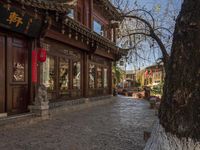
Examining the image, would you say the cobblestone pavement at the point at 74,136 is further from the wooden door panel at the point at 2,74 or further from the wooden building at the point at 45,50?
the wooden building at the point at 45,50

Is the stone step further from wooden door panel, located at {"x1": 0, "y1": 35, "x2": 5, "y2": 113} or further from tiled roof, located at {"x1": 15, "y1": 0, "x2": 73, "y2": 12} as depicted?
tiled roof, located at {"x1": 15, "y1": 0, "x2": 73, "y2": 12}

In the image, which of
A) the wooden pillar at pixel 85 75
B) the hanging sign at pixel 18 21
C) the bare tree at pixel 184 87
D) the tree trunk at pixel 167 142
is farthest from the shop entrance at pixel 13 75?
the bare tree at pixel 184 87

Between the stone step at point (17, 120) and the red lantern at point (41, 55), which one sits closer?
the stone step at point (17, 120)

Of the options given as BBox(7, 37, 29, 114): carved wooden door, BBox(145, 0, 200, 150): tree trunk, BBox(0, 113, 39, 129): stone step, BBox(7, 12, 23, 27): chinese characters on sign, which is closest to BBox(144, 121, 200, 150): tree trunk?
BBox(145, 0, 200, 150): tree trunk

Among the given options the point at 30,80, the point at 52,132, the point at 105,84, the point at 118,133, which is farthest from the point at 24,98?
the point at 105,84

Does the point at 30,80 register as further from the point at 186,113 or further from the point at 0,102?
the point at 186,113

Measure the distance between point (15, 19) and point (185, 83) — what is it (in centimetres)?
693

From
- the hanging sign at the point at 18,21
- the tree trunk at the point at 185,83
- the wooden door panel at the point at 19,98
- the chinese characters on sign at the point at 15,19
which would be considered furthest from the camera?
the wooden door panel at the point at 19,98

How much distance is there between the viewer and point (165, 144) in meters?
2.92

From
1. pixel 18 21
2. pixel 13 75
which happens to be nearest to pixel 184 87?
pixel 18 21

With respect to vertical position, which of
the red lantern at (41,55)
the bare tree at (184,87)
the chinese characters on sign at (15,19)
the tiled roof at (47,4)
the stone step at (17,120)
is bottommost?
the stone step at (17,120)

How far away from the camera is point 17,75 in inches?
379

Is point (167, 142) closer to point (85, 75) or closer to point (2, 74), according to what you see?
point (2, 74)

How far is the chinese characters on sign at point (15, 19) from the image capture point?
8429mm
